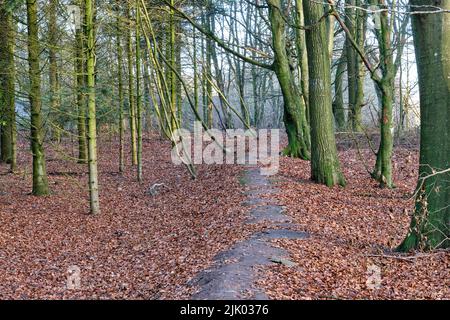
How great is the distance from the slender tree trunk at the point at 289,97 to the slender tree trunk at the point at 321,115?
2743 millimetres

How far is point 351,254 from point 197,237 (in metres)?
3.04

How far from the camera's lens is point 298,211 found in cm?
1000

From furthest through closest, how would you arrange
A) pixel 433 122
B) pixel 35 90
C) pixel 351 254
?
pixel 35 90, pixel 351 254, pixel 433 122

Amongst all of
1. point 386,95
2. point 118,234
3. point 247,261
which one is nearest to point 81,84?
point 118,234

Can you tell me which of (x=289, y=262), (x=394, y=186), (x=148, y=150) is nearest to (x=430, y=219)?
(x=289, y=262)

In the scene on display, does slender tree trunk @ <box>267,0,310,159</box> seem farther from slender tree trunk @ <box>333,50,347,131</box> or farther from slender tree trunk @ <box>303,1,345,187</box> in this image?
slender tree trunk @ <box>333,50,347,131</box>

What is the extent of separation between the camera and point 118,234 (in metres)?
11.0

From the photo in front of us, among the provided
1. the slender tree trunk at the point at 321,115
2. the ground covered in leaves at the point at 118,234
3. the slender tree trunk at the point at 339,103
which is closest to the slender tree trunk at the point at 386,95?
the slender tree trunk at the point at 321,115

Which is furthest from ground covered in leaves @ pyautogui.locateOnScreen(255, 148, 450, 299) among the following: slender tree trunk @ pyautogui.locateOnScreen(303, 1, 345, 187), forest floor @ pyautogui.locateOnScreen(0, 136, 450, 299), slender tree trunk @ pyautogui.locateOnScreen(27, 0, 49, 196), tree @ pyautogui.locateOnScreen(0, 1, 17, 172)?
tree @ pyautogui.locateOnScreen(0, 1, 17, 172)

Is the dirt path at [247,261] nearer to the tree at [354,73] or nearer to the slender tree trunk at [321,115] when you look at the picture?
the slender tree trunk at [321,115]

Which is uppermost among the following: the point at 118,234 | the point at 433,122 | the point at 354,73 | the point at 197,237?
the point at 354,73

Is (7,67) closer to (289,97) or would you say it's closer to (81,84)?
(81,84)

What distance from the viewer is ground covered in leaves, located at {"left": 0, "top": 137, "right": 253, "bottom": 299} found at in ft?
24.1

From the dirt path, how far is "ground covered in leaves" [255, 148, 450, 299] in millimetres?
183
